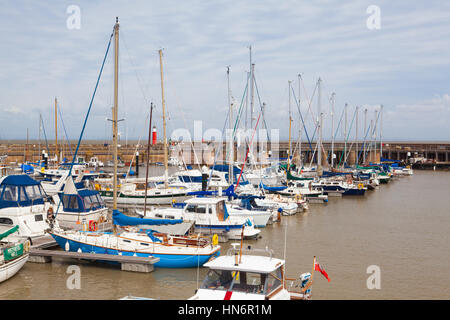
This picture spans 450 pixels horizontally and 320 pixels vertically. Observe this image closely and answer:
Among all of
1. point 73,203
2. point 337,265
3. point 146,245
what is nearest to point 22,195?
point 73,203

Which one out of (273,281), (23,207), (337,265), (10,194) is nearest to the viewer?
(273,281)

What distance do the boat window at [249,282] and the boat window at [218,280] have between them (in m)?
0.17

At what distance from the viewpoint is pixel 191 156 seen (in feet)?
281

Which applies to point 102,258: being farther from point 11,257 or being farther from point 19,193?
point 19,193

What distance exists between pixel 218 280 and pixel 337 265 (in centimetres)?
957

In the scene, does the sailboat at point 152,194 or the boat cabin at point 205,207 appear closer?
the boat cabin at point 205,207

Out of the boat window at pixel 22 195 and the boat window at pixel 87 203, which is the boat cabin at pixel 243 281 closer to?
the boat window at pixel 87 203

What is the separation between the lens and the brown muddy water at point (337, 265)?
1470 cm

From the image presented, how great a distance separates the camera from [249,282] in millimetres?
9992

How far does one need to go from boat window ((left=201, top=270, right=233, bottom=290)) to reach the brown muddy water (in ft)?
13.1

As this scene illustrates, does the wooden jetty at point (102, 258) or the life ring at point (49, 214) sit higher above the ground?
the life ring at point (49, 214)

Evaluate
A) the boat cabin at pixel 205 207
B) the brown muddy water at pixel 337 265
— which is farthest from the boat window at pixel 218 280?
the boat cabin at pixel 205 207

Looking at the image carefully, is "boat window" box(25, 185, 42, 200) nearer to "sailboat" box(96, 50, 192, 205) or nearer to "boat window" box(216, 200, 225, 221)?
"boat window" box(216, 200, 225, 221)

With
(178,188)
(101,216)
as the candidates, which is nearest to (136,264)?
(101,216)
